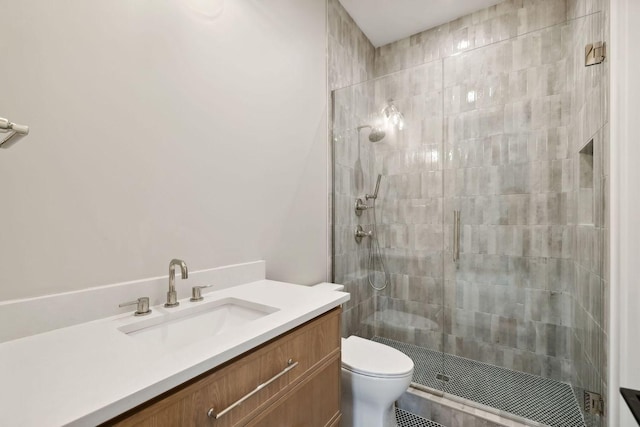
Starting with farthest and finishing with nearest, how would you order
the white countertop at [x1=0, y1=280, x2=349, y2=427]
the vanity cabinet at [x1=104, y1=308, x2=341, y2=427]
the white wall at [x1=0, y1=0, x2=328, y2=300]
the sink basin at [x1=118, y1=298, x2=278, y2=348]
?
the sink basin at [x1=118, y1=298, x2=278, y2=348]
the white wall at [x1=0, y1=0, x2=328, y2=300]
the vanity cabinet at [x1=104, y1=308, x2=341, y2=427]
the white countertop at [x1=0, y1=280, x2=349, y2=427]

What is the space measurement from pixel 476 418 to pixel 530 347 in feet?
2.79

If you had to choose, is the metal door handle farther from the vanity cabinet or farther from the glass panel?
the vanity cabinet

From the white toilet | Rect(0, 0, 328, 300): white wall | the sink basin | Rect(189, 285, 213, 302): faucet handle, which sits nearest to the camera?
Rect(0, 0, 328, 300): white wall

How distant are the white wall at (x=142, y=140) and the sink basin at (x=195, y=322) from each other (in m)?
0.20

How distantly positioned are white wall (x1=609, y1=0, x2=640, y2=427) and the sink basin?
1.51 meters

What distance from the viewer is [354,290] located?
7.79 ft

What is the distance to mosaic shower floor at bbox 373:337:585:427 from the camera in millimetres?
1668

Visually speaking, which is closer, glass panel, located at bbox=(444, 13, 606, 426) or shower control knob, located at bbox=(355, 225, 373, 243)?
glass panel, located at bbox=(444, 13, 606, 426)

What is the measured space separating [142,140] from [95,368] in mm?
793

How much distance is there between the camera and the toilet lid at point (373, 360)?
1.45m

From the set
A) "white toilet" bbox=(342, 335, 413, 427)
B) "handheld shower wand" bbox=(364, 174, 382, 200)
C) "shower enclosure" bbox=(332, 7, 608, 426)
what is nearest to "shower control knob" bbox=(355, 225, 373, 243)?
"shower enclosure" bbox=(332, 7, 608, 426)

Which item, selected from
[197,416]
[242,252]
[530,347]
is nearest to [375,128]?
[242,252]

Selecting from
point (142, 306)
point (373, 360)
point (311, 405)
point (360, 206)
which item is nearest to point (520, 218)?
point (360, 206)

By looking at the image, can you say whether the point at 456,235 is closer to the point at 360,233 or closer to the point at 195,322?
the point at 360,233
